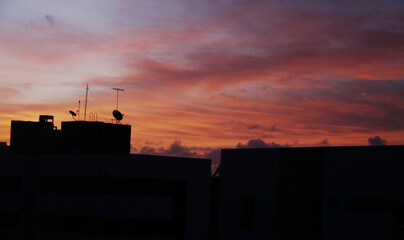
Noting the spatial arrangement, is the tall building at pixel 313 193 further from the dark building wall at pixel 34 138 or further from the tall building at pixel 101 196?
the dark building wall at pixel 34 138

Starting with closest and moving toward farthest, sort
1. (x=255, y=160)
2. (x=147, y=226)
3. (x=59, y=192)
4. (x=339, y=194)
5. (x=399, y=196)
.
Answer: (x=399, y=196), (x=339, y=194), (x=255, y=160), (x=147, y=226), (x=59, y=192)

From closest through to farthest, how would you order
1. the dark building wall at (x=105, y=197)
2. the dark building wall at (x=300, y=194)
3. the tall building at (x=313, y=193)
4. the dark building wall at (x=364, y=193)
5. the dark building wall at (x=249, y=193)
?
the dark building wall at (x=364, y=193), the tall building at (x=313, y=193), the dark building wall at (x=300, y=194), the dark building wall at (x=249, y=193), the dark building wall at (x=105, y=197)

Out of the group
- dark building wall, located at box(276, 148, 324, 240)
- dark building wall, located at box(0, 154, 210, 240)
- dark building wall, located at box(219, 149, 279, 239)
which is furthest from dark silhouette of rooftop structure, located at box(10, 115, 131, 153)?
dark building wall, located at box(276, 148, 324, 240)

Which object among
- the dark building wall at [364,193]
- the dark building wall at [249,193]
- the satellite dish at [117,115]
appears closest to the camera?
the dark building wall at [364,193]

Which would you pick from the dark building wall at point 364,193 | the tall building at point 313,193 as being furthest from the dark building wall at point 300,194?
the dark building wall at point 364,193

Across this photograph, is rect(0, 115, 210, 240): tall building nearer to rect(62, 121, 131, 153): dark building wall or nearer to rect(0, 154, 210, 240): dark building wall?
rect(0, 154, 210, 240): dark building wall

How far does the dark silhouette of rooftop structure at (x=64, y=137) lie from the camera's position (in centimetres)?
7669

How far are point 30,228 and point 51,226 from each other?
425 cm

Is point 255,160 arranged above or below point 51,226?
above

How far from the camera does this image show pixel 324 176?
154 feet

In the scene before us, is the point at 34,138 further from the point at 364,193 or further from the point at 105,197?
the point at 364,193

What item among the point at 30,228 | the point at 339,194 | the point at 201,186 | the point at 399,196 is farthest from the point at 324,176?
the point at 30,228

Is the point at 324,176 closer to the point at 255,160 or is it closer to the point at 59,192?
the point at 255,160

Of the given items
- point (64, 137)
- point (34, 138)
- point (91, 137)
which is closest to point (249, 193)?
point (91, 137)
